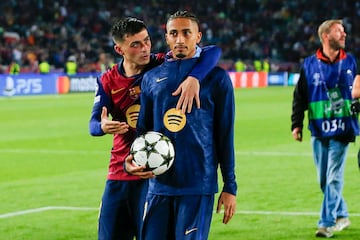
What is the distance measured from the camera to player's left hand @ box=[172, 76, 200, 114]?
18.4 ft

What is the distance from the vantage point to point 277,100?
37.7 metres

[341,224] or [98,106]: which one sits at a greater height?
[98,106]

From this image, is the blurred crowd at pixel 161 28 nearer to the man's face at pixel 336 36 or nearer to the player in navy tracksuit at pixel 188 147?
the man's face at pixel 336 36

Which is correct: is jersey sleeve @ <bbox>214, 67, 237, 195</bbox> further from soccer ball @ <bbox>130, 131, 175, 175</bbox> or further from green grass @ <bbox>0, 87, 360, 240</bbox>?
green grass @ <bbox>0, 87, 360, 240</bbox>

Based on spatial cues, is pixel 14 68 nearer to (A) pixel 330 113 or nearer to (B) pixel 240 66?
(B) pixel 240 66

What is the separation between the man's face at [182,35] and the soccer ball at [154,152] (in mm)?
546

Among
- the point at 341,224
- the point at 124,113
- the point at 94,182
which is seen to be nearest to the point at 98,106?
the point at 124,113

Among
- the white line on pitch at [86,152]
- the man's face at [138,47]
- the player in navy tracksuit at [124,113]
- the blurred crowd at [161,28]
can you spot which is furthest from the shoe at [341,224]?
the blurred crowd at [161,28]

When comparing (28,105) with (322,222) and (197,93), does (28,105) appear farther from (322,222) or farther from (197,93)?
(197,93)

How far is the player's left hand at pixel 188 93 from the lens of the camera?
221 inches

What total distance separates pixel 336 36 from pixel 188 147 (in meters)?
4.18

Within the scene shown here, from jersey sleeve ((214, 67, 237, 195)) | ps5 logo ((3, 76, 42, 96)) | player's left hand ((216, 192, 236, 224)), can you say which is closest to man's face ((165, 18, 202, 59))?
jersey sleeve ((214, 67, 237, 195))

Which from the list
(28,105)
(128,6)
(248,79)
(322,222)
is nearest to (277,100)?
(28,105)

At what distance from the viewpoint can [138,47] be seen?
6.59 metres
